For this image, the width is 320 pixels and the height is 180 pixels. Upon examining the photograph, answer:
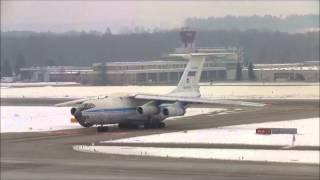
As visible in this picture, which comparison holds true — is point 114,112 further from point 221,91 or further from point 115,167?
point 221,91

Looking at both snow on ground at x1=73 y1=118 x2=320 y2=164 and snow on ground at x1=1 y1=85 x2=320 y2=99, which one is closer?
snow on ground at x1=73 y1=118 x2=320 y2=164

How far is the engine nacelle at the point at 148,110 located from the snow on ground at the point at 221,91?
695 cm

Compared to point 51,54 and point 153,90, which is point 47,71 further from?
point 153,90

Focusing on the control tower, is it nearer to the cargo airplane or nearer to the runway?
the cargo airplane

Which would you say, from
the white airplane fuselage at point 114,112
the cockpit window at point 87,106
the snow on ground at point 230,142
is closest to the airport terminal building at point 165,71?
the cockpit window at point 87,106

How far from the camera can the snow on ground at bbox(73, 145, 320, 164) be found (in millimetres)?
18109

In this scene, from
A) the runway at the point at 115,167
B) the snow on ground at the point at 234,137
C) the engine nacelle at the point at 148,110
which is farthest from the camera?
the engine nacelle at the point at 148,110

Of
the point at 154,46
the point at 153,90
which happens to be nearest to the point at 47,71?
the point at 154,46

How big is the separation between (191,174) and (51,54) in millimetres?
6702

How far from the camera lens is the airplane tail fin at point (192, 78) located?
37.0 meters

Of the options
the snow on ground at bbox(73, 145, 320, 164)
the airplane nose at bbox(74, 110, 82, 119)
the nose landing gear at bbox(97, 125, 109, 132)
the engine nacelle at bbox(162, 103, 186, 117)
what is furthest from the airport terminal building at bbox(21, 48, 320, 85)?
the snow on ground at bbox(73, 145, 320, 164)

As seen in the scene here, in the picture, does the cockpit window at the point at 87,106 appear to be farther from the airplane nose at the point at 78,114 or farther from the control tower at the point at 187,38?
the control tower at the point at 187,38

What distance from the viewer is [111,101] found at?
32656 millimetres

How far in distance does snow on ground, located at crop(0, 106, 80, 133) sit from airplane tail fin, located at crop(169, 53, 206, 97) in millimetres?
6376
